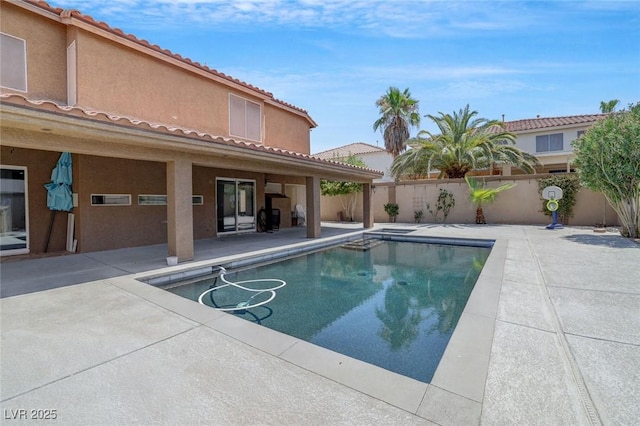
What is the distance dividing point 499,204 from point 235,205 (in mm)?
15176

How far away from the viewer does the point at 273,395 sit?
2.72 m

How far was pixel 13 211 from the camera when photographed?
893 cm

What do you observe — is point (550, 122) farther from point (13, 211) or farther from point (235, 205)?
point (13, 211)

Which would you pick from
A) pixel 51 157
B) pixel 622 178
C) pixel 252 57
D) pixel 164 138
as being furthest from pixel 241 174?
pixel 622 178

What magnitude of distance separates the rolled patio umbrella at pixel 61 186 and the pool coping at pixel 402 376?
5.93 metres

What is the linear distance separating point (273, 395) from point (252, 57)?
12032 millimetres

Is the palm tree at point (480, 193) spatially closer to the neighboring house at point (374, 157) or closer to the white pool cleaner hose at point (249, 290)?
the white pool cleaner hose at point (249, 290)

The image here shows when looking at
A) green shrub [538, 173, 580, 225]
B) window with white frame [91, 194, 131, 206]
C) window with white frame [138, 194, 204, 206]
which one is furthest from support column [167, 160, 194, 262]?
green shrub [538, 173, 580, 225]

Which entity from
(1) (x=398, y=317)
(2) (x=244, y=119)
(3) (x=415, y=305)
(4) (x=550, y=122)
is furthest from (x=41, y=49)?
(4) (x=550, y=122)

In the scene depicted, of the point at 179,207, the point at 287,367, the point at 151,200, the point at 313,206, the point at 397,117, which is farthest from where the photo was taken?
the point at 397,117

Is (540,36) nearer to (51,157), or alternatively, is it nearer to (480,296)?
(480,296)

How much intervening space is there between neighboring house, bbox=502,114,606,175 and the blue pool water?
20.6 m

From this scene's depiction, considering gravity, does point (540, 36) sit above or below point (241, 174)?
above

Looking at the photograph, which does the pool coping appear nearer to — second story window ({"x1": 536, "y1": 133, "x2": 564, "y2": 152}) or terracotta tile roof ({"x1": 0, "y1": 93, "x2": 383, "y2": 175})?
terracotta tile roof ({"x1": 0, "y1": 93, "x2": 383, "y2": 175})
